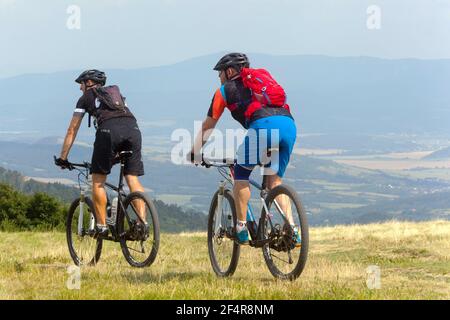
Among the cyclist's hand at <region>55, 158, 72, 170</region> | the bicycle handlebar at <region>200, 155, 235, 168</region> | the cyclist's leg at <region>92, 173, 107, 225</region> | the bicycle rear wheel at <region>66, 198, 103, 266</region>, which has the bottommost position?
the bicycle rear wheel at <region>66, 198, 103, 266</region>

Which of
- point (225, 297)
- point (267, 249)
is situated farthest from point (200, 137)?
point (225, 297)

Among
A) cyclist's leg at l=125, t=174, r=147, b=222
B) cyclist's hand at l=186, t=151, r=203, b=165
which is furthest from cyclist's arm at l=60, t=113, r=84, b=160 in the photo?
cyclist's hand at l=186, t=151, r=203, b=165

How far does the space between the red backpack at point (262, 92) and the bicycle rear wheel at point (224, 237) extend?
1.25 m

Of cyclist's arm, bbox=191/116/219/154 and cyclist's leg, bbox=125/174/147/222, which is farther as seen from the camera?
cyclist's leg, bbox=125/174/147/222

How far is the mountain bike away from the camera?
8211mm

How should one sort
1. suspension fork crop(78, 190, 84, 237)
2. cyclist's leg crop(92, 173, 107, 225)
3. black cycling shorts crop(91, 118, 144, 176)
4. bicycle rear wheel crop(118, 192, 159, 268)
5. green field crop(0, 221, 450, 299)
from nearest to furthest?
green field crop(0, 221, 450, 299), bicycle rear wheel crop(118, 192, 159, 268), black cycling shorts crop(91, 118, 144, 176), cyclist's leg crop(92, 173, 107, 225), suspension fork crop(78, 190, 84, 237)

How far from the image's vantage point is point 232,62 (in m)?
8.71

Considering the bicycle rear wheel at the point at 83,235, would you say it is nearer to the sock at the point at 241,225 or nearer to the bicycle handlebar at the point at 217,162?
the bicycle handlebar at the point at 217,162

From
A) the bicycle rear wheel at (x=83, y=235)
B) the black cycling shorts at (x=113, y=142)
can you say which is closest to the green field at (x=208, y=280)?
the bicycle rear wheel at (x=83, y=235)

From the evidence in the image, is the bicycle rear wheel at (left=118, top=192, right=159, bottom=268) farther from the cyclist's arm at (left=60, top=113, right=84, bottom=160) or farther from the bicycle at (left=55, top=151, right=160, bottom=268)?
the cyclist's arm at (left=60, top=113, right=84, bottom=160)

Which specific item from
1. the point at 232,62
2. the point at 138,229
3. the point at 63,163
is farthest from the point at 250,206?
the point at 63,163

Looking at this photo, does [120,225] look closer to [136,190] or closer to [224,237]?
[136,190]

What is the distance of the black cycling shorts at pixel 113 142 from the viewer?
1020 centimetres
